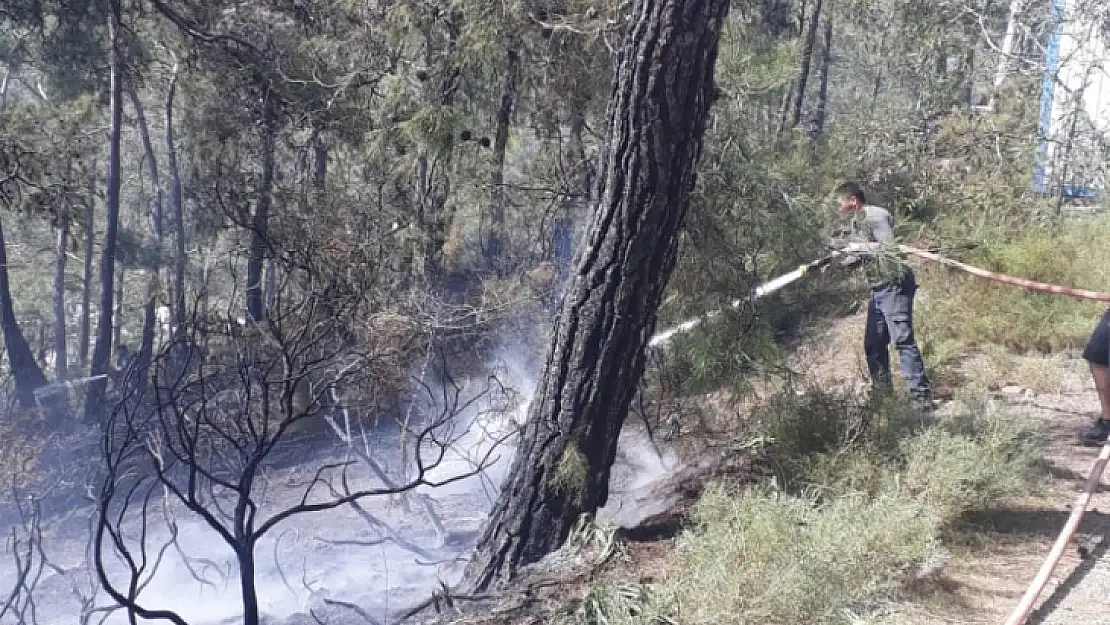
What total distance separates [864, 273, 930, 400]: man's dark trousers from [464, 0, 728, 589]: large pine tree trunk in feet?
6.35

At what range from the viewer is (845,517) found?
12.1 feet

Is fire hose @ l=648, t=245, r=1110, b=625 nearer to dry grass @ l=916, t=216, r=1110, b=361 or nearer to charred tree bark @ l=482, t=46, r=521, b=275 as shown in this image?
charred tree bark @ l=482, t=46, r=521, b=275

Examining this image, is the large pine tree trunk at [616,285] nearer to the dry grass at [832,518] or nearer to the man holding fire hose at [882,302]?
the dry grass at [832,518]

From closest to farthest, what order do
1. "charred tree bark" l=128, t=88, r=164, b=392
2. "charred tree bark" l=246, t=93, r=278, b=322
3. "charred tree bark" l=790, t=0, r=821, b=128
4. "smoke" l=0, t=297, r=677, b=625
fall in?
"smoke" l=0, t=297, r=677, b=625, "charred tree bark" l=246, t=93, r=278, b=322, "charred tree bark" l=128, t=88, r=164, b=392, "charred tree bark" l=790, t=0, r=821, b=128

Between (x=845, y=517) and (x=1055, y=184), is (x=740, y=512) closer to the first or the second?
(x=845, y=517)

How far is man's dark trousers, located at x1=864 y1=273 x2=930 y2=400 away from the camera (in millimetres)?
5762

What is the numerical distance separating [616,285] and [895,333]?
2.33 meters

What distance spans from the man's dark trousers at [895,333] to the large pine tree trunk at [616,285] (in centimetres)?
193

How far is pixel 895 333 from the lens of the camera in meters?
5.80

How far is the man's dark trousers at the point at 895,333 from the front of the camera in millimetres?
5762

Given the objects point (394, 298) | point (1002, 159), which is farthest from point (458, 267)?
point (1002, 159)

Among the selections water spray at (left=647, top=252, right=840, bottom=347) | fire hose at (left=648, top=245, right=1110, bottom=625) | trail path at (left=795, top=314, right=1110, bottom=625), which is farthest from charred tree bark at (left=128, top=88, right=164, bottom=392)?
trail path at (left=795, top=314, right=1110, bottom=625)

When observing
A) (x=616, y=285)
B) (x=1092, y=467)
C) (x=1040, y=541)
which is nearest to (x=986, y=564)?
(x=1040, y=541)

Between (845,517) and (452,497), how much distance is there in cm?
486
